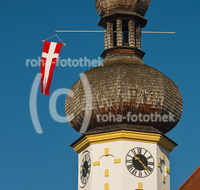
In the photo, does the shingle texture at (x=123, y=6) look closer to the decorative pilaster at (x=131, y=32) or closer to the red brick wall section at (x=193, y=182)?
the decorative pilaster at (x=131, y=32)

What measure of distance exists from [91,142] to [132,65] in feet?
13.5

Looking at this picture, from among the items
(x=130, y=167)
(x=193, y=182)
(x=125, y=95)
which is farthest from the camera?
(x=193, y=182)

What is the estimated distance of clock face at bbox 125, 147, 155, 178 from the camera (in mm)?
36094

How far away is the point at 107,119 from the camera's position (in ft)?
122

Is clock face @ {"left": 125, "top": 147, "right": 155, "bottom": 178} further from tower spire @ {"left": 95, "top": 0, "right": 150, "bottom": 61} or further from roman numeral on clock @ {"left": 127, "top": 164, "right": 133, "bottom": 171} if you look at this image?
tower spire @ {"left": 95, "top": 0, "right": 150, "bottom": 61}

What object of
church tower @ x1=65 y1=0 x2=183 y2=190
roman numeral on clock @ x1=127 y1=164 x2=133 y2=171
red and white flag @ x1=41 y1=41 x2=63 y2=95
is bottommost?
roman numeral on clock @ x1=127 y1=164 x2=133 y2=171

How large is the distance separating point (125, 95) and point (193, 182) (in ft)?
16.9

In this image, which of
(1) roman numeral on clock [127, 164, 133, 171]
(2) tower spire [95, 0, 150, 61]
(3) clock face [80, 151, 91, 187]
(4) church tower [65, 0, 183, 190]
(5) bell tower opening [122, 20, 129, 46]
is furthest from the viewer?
(5) bell tower opening [122, 20, 129, 46]

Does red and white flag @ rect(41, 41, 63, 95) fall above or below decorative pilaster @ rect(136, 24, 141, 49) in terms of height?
below

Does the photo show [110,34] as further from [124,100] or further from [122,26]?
[124,100]

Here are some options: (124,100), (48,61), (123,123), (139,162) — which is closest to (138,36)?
(124,100)

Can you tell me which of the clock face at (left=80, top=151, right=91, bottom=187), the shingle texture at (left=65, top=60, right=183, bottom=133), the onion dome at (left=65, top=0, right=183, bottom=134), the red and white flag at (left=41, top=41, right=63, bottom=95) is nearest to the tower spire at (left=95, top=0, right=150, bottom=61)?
the onion dome at (left=65, top=0, right=183, bottom=134)

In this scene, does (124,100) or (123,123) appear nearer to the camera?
(124,100)

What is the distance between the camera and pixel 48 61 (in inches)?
1491
